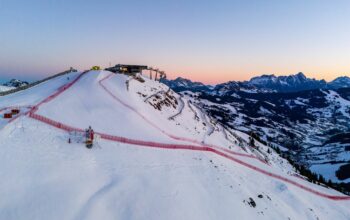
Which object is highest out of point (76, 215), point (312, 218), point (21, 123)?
point (21, 123)

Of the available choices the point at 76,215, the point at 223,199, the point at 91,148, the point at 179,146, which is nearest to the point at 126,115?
the point at 179,146

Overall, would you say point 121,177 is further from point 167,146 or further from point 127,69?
point 127,69

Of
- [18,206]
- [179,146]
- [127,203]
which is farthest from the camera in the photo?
[179,146]

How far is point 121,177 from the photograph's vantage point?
29609 mm

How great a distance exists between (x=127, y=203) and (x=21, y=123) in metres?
17.1

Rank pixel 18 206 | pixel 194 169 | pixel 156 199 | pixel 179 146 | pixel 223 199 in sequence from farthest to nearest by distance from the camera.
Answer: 1. pixel 179 146
2. pixel 194 169
3. pixel 223 199
4. pixel 156 199
5. pixel 18 206

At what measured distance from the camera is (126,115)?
52.8 meters

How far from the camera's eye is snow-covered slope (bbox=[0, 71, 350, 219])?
24.5m

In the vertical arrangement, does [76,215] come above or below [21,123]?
below

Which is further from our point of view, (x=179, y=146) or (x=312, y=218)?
(x=179, y=146)

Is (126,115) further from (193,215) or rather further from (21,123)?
(193,215)

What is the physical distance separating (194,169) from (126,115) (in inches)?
787

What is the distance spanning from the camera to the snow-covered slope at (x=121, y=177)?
963 inches

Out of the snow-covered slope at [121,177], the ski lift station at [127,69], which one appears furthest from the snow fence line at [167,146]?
the ski lift station at [127,69]
